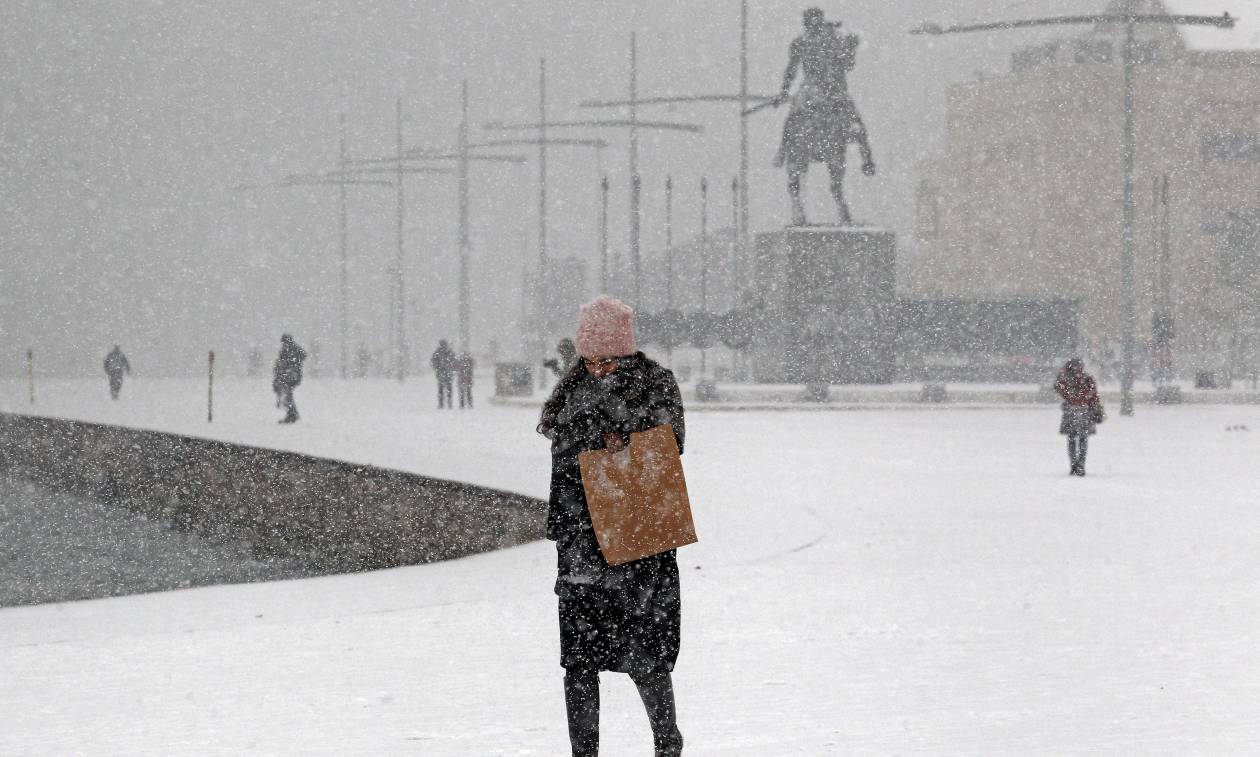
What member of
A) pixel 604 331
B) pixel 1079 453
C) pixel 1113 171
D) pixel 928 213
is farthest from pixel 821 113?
Answer: pixel 928 213

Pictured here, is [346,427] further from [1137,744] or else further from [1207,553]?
[1137,744]

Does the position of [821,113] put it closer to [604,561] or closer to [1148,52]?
[604,561]

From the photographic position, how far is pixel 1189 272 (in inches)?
4284

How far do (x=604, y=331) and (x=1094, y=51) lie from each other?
118m

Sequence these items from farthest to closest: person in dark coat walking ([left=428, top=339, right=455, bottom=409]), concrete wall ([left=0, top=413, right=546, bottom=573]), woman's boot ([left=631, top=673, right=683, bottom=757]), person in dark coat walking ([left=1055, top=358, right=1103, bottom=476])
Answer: person in dark coat walking ([left=428, top=339, right=455, bottom=409]) → person in dark coat walking ([left=1055, top=358, right=1103, bottom=476]) → concrete wall ([left=0, top=413, right=546, bottom=573]) → woman's boot ([left=631, top=673, right=683, bottom=757])

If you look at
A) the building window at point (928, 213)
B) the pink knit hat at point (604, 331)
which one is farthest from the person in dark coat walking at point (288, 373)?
the building window at point (928, 213)

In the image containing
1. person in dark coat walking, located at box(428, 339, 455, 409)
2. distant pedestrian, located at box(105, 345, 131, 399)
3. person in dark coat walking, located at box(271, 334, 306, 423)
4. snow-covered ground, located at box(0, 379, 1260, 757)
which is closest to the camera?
snow-covered ground, located at box(0, 379, 1260, 757)

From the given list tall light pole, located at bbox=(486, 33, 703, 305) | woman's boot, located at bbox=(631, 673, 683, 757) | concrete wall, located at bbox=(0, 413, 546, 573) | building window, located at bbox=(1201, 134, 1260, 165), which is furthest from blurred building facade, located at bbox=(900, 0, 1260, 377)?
woman's boot, located at bbox=(631, 673, 683, 757)

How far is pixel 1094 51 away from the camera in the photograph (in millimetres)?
117938

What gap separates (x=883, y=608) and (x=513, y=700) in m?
3.33

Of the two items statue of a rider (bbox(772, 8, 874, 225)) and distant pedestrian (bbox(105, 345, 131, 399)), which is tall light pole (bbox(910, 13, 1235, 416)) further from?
distant pedestrian (bbox(105, 345, 131, 399))

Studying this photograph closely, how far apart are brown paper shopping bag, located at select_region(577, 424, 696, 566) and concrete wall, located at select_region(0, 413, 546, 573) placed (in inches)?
353

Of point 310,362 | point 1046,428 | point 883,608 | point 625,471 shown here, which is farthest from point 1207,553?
point 310,362

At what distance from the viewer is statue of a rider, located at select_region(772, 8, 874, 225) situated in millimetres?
41531
